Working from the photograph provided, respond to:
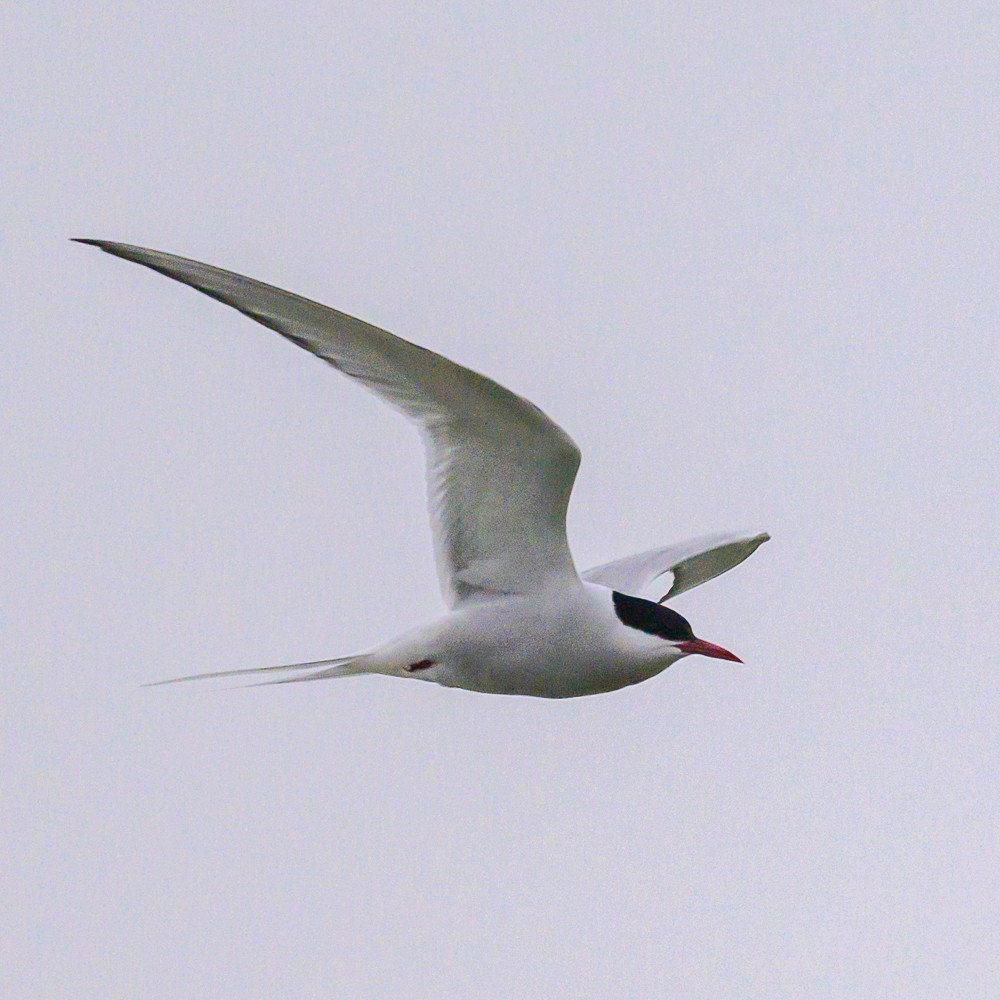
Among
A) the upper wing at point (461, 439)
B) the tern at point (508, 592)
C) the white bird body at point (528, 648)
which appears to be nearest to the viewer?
the upper wing at point (461, 439)

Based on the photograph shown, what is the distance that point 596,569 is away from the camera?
827cm

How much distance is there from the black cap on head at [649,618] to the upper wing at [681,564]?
1140 millimetres

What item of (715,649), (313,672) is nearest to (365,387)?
(313,672)

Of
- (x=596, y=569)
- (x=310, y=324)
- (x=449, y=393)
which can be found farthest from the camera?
(x=596, y=569)

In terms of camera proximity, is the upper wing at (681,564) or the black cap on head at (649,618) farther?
the upper wing at (681,564)

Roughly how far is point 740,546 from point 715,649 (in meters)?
1.85

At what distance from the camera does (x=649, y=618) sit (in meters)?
6.79

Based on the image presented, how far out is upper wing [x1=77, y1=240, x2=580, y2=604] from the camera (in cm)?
557

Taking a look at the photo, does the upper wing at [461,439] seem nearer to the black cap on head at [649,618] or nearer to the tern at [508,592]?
the tern at [508,592]

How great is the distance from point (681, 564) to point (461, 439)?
7.57 ft

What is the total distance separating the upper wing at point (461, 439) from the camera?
557cm

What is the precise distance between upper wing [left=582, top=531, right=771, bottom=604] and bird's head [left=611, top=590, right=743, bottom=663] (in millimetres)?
1108

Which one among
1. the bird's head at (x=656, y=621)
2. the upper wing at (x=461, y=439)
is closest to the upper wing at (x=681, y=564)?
the bird's head at (x=656, y=621)

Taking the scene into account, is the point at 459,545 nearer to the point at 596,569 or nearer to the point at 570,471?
the point at 570,471
